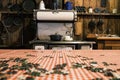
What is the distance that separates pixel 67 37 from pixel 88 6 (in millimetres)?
1515

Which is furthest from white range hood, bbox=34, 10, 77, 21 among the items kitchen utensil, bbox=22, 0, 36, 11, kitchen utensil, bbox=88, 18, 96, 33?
kitchen utensil, bbox=88, 18, 96, 33

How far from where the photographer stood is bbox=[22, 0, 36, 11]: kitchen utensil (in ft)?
21.6

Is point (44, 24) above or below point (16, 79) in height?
above

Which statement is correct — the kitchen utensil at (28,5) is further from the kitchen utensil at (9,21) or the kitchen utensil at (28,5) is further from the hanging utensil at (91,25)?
the hanging utensil at (91,25)

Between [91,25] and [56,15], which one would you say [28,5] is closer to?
[56,15]

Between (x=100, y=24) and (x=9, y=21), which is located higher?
(x=9, y=21)

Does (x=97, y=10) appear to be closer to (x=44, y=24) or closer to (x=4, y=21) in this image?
(x=44, y=24)

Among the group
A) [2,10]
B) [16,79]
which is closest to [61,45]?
[2,10]

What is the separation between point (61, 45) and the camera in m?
5.02

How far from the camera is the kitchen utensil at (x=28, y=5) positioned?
21.6 feet

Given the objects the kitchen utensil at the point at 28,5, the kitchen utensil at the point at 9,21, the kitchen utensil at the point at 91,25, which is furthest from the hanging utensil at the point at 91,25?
the kitchen utensil at the point at 9,21

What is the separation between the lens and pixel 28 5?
662 cm

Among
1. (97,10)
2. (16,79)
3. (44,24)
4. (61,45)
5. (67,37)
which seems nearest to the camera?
(16,79)

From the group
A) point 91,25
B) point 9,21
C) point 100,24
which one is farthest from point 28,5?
point 100,24
